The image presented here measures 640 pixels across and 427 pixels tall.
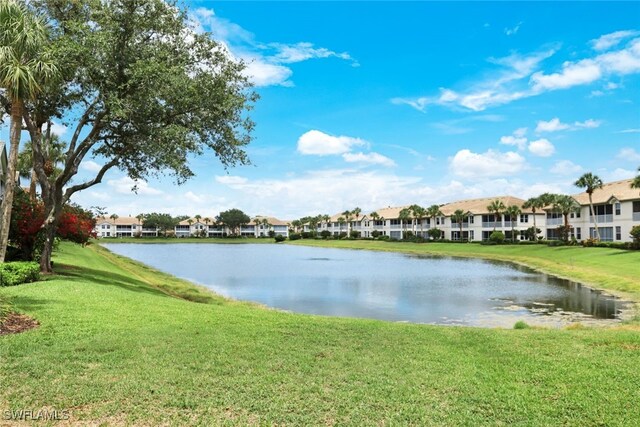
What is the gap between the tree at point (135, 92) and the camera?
68.3ft

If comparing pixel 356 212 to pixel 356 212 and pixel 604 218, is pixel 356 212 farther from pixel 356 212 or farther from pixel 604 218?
pixel 604 218

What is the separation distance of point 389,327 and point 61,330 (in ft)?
28.0

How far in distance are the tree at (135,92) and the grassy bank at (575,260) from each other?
85.2 ft

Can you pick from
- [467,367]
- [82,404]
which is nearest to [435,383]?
[467,367]

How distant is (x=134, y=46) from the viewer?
21844 millimetres

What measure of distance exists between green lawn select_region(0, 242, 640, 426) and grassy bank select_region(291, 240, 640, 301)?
897 inches

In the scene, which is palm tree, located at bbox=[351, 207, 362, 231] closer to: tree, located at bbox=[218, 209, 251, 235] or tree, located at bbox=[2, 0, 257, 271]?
tree, located at bbox=[218, 209, 251, 235]

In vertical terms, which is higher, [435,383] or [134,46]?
[134,46]

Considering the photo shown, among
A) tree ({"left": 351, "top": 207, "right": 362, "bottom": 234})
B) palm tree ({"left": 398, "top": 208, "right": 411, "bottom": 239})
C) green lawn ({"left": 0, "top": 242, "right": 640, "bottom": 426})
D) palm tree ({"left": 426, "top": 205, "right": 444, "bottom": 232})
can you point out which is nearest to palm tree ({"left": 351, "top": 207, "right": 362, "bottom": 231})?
tree ({"left": 351, "top": 207, "right": 362, "bottom": 234})

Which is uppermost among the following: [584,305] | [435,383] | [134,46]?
[134,46]

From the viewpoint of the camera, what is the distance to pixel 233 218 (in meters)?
180

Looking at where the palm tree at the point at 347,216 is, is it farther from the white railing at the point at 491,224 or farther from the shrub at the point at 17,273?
the shrub at the point at 17,273

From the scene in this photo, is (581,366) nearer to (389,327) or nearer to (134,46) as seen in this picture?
(389,327)

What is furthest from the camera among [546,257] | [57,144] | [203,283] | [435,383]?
[546,257]
